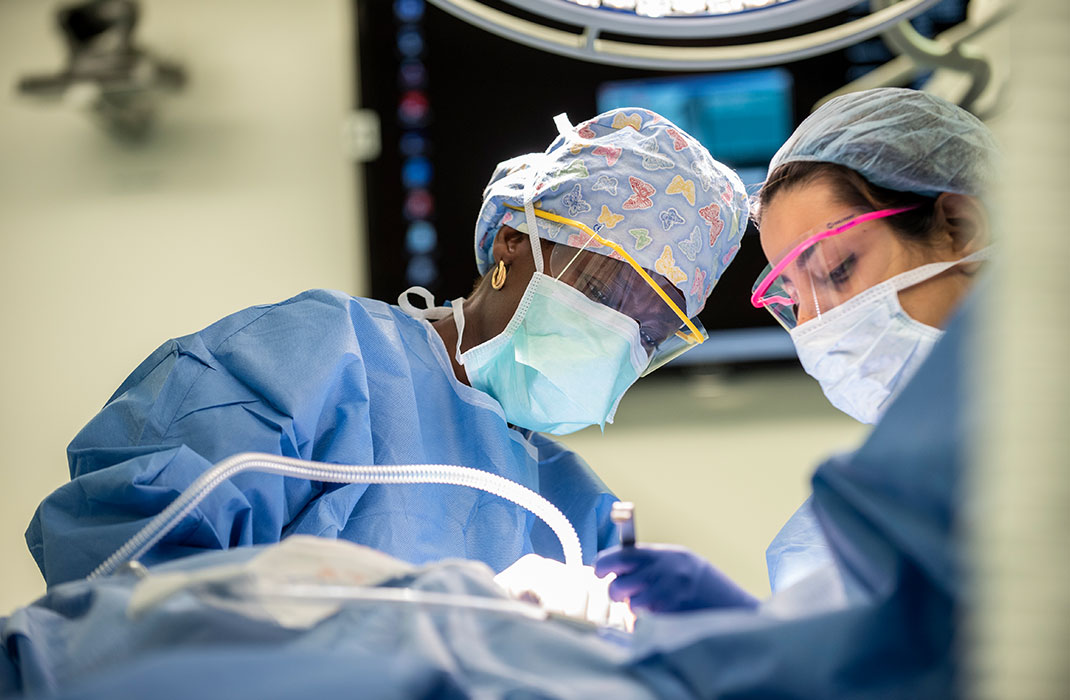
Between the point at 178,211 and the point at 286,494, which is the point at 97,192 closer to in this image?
the point at 178,211

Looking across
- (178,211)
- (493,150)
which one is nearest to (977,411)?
(493,150)

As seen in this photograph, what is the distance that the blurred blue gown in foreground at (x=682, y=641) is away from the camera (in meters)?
0.56

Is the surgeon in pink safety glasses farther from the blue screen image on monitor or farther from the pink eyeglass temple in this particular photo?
the blue screen image on monitor

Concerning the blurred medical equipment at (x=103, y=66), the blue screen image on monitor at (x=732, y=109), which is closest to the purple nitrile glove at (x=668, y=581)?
the blue screen image on monitor at (x=732, y=109)

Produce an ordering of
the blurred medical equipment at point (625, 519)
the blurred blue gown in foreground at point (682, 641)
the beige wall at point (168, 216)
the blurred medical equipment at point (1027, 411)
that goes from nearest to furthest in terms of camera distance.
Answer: the blurred medical equipment at point (1027, 411), the blurred blue gown in foreground at point (682, 641), the blurred medical equipment at point (625, 519), the beige wall at point (168, 216)

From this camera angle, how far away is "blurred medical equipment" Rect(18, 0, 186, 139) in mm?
2490

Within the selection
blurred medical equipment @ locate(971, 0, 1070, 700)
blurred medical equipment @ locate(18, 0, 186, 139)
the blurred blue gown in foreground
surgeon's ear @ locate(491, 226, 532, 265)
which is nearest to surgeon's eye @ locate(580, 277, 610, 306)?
surgeon's ear @ locate(491, 226, 532, 265)

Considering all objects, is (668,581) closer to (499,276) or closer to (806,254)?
(806,254)

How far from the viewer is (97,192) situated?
2621mm

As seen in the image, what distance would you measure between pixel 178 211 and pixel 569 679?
230 centimetres

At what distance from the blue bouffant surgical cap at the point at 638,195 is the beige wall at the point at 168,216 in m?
1.11

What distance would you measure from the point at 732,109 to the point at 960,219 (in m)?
1.16

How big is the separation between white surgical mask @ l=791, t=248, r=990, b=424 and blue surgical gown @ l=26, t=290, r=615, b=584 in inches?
17.6

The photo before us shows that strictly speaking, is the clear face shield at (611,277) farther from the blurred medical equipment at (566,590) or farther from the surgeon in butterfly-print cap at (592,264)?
the blurred medical equipment at (566,590)
